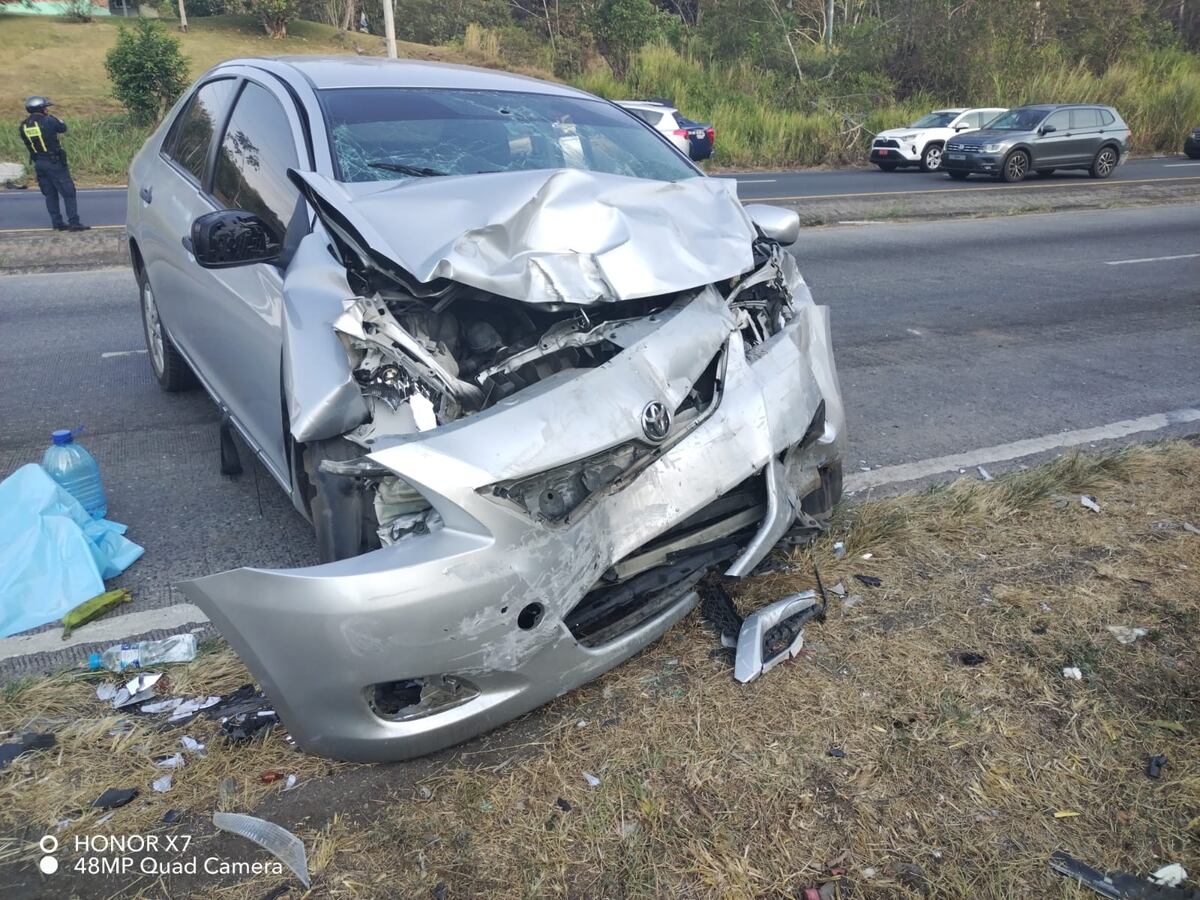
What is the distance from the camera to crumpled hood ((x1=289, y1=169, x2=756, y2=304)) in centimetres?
290

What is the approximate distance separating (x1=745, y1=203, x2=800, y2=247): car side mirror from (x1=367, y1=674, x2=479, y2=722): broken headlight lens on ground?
2.54 m

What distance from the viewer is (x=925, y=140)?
23.0 m

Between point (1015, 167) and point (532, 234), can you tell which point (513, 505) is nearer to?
point (532, 234)

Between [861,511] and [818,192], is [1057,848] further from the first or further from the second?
[818,192]

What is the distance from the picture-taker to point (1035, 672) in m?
3.09

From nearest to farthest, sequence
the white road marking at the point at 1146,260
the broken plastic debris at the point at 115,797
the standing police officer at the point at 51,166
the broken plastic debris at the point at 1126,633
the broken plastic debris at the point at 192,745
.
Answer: the broken plastic debris at the point at 115,797 → the broken plastic debris at the point at 192,745 → the broken plastic debris at the point at 1126,633 → the white road marking at the point at 1146,260 → the standing police officer at the point at 51,166

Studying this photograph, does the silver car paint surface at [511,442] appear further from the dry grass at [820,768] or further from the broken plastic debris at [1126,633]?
the broken plastic debris at [1126,633]

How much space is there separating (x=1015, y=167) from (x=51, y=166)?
Answer: 1758 centimetres

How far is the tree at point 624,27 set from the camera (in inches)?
1395

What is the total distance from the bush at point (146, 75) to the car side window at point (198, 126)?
861 inches

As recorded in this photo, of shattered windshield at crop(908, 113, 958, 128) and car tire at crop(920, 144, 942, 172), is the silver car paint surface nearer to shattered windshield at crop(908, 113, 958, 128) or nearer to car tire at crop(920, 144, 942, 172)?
car tire at crop(920, 144, 942, 172)

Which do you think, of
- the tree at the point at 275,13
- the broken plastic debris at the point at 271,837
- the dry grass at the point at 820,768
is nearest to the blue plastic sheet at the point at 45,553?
the dry grass at the point at 820,768

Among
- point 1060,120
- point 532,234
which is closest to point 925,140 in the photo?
point 1060,120

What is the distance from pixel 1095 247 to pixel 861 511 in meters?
9.25
